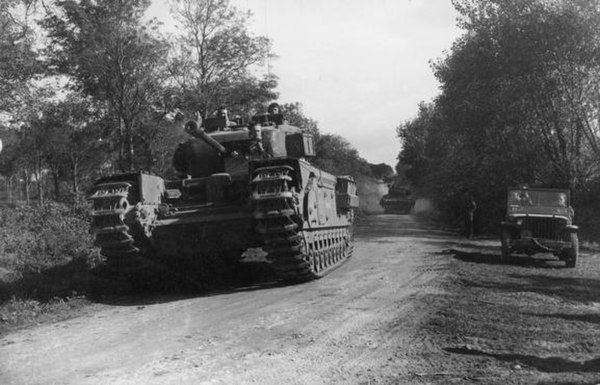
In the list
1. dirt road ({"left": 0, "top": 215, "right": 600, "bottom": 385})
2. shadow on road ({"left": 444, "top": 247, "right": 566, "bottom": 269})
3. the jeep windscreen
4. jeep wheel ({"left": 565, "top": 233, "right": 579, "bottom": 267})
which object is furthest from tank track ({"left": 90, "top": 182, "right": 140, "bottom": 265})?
the jeep windscreen

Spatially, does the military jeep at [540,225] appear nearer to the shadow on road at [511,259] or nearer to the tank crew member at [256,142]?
the shadow on road at [511,259]

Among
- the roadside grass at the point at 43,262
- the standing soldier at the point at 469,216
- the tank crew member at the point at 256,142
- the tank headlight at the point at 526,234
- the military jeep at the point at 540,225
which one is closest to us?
the roadside grass at the point at 43,262

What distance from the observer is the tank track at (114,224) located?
10477 mm

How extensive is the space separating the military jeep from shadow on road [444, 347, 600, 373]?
414 inches

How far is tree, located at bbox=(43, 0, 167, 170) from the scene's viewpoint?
24.9m

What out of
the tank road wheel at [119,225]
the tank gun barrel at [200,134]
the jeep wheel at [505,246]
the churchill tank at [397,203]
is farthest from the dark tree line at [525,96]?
the churchill tank at [397,203]

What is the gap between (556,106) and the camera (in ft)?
88.7

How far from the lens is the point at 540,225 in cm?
1694

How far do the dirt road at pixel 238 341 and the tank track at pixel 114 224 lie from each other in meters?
1.01

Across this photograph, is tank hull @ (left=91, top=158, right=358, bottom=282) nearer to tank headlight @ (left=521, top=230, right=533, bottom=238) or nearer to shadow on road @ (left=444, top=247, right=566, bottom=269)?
shadow on road @ (left=444, top=247, right=566, bottom=269)

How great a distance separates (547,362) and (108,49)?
2267 cm

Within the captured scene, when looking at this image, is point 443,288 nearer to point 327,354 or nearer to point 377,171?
point 327,354

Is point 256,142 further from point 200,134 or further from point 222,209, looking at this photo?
point 222,209

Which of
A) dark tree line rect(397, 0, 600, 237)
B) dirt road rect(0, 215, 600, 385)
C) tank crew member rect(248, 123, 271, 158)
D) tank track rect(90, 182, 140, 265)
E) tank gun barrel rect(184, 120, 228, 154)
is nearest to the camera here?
dirt road rect(0, 215, 600, 385)
